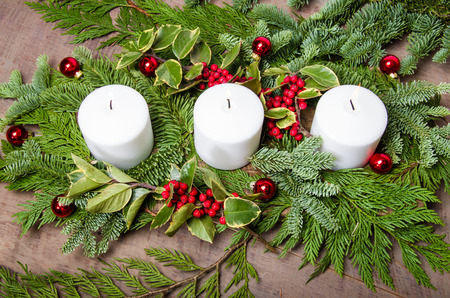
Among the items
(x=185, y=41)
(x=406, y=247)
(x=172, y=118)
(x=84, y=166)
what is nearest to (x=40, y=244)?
(x=84, y=166)

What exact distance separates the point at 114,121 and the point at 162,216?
15 cm

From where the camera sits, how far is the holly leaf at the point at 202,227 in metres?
0.63

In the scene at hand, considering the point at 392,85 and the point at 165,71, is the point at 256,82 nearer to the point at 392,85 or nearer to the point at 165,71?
the point at 165,71

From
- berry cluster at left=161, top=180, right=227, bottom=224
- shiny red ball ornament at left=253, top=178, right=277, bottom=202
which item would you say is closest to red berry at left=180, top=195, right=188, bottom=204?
berry cluster at left=161, top=180, right=227, bottom=224

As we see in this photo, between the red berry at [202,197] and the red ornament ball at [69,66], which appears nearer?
the red berry at [202,197]

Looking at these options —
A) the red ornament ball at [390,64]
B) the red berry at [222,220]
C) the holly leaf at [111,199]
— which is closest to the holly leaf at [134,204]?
the holly leaf at [111,199]

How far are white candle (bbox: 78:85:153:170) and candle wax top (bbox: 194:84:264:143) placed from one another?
8 centimetres

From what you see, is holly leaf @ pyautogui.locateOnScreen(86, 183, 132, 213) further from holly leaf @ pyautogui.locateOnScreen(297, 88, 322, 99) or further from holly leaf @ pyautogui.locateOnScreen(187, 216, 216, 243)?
holly leaf @ pyautogui.locateOnScreen(297, 88, 322, 99)

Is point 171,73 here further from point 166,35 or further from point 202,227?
point 202,227

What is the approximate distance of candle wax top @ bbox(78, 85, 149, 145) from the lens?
615 mm

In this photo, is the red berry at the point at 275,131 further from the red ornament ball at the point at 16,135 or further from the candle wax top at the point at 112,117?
the red ornament ball at the point at 16,135

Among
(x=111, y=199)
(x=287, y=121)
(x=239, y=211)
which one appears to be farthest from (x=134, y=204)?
(x=287, y=121)

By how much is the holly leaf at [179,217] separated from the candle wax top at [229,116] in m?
0.10

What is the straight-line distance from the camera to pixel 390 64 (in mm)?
748
